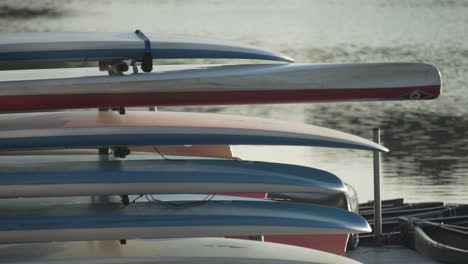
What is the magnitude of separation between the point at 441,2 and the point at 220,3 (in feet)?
27.1

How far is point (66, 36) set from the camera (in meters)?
1.95

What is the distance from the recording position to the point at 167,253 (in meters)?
1.78

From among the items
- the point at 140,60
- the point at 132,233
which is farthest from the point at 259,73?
the point at 132,233

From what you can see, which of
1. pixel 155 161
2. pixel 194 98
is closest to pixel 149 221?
pixel 155 161

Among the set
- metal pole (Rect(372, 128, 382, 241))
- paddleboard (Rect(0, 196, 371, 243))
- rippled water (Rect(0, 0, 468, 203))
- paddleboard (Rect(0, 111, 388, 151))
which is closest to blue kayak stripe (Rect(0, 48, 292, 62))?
paddleboard (Rect(0, 111, 388, 151))

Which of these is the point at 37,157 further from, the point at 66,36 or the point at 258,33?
the point at 258,33

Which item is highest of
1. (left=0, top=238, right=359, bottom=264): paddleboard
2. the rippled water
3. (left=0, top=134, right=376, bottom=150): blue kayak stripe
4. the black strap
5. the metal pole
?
the black strap

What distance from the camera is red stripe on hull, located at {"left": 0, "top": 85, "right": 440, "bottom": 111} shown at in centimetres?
178

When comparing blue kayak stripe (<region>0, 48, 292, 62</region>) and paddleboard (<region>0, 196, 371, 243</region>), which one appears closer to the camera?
paddleboard (<region>0, 196, 371, 243</region>)

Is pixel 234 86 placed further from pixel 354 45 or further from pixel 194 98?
pixel 354 45

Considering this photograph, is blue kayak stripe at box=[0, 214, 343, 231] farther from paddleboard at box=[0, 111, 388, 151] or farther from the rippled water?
the rippled water

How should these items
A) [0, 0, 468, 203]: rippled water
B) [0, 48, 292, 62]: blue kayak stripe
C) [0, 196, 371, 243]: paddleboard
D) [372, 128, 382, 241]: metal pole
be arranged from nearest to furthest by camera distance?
[0, 196, 371, 243]: paddleboard < [0, 48, 292, 62]: blue kayak stripe < [372, 128, 382, 241]: metal pole < [0, 0, 468, 203]: rippled water

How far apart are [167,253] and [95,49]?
42cm

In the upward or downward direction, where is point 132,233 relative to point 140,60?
downward
